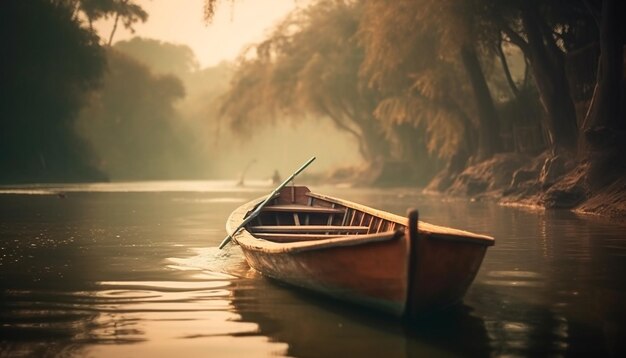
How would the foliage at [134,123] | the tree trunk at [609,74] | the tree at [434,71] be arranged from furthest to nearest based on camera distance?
the foliage at [134,123]
the tree at [434,71]
the tree trunk at [609,74]

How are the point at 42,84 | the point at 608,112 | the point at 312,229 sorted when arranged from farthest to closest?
the point at 42,84, the point at 608,112, the point at 312,229

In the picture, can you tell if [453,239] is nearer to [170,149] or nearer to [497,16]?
[497,16]

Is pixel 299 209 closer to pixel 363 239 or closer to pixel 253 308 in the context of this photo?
pixel 253 308

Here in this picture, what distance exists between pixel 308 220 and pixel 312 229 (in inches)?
75.4

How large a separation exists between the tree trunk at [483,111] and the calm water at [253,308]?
19492mm

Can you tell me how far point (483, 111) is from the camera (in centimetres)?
3306

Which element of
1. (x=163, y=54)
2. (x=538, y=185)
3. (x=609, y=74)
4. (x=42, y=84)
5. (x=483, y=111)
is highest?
(x=163, y=54)

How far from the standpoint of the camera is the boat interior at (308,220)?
1007 cm

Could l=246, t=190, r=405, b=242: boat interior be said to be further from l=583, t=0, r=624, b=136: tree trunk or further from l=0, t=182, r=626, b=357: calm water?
l=583, t=0, r=624, b=136: tree trunk

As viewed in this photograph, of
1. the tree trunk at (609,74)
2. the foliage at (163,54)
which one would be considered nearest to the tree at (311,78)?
the tree trunk at (609,74)

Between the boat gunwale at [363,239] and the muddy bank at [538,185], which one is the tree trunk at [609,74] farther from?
the boat gunwale at [363,239]

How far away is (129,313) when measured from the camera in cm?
693

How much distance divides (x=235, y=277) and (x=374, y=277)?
133 inches

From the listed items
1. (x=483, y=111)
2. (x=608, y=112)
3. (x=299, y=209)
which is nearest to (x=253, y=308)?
(x=299, y=209)
